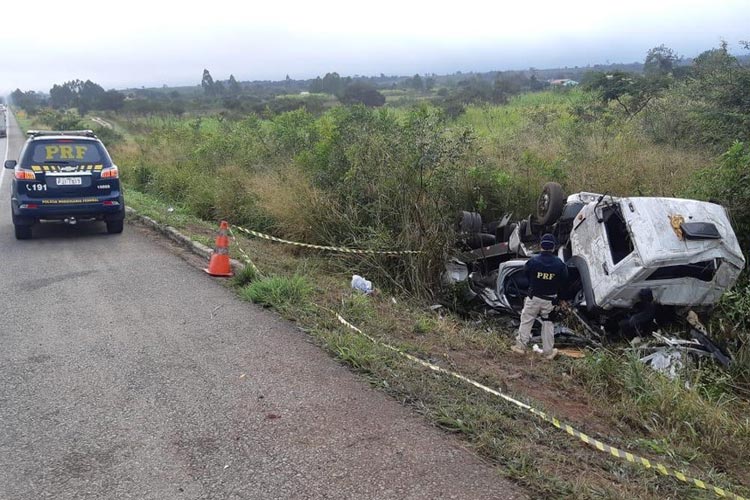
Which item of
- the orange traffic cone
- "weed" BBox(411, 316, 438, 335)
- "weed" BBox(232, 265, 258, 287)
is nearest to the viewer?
"weed" BBox(411, 316, 438, 335)

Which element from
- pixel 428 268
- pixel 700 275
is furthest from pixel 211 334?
pixel 700 275

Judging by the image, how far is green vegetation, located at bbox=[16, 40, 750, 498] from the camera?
4.00 metres

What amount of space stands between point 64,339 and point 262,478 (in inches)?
124

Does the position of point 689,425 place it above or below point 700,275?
below

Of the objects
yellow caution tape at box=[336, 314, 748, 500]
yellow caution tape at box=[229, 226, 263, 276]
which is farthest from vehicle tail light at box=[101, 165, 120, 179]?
yellow caution tape at box=[336, 314, 748, 500]

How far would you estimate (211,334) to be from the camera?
5.58m

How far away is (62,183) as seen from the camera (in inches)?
370

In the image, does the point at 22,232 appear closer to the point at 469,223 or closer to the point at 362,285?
the point at 362,285

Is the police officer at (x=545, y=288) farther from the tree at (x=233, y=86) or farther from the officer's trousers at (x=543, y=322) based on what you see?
the tree at (x=233, y=86)

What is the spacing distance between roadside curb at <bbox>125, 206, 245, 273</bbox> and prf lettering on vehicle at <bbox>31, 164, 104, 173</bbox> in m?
1.43

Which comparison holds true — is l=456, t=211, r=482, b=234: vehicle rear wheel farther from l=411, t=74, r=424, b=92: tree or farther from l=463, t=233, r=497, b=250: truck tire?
l=411, t=74, r=424, b=92: tree

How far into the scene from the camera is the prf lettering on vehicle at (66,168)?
368 inches

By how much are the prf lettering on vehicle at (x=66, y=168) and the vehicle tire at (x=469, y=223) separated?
6156 mm

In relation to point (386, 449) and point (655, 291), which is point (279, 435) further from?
point (655, 291)
